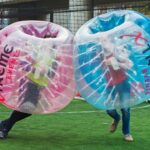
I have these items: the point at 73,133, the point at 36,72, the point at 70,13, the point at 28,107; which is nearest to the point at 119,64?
the point at 36,72

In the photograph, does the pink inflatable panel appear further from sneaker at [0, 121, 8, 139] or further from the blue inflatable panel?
sneaker at [0, 121, 8, 139]

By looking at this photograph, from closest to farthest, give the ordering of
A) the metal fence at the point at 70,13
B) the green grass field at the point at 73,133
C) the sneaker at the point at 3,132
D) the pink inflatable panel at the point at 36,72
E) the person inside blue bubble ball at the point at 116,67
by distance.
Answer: the person inside blue bubble ball at the point at 116,67 < the pink inflatable panel at the point at 36,72 < the green grass field at the point at 73,133 < the sneaker at the point at 3,132 < the metal fence at the point at 70,13

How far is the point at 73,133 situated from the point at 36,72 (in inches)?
58.8

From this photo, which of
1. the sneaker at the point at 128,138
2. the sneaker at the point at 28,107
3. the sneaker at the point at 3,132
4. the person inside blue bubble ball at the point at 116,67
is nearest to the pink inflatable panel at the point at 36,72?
the sneaker at the point at 28,107

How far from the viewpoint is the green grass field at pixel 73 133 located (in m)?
5.73

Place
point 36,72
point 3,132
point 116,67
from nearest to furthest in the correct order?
point 116,67 → point 36,72 → point 3,132

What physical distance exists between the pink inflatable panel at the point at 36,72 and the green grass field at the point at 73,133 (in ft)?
1.70

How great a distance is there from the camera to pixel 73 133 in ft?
21.7

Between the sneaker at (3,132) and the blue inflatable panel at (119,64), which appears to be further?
the sneaker at (3,132)

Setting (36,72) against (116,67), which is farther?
(36,72)

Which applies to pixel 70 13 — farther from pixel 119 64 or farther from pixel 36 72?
pixel 119 64

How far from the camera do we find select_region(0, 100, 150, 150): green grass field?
573 centimetres

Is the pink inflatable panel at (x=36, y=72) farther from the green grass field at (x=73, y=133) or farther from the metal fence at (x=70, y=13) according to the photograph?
the metal fence at (x=70, y=13)

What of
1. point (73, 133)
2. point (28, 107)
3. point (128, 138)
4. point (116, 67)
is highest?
point (116, 67)
